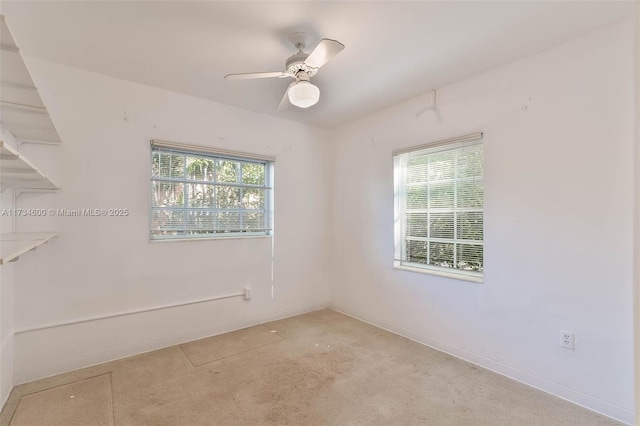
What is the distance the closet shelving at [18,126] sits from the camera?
1.17 meters

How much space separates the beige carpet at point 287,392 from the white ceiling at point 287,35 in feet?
8.47

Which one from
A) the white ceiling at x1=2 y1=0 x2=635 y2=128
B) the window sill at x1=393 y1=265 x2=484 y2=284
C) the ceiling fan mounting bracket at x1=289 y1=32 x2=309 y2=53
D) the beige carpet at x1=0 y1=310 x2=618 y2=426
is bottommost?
the beige carpet at x1=0 y1=310 x2=618 y2=426

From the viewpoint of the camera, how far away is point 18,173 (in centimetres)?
174

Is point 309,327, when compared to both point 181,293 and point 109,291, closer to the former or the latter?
point 181,293

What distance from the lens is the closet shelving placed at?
3.85ft

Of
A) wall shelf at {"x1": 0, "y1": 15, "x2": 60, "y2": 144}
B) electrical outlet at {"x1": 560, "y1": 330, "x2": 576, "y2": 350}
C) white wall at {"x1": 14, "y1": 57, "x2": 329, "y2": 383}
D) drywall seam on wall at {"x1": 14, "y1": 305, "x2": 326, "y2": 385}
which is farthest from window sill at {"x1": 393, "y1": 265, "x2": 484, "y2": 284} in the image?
wall shelf at {"x1": 0, "y1": 15, "x2": 60, "y2": 144}

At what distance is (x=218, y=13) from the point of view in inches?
75.6

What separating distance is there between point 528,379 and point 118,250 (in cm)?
365

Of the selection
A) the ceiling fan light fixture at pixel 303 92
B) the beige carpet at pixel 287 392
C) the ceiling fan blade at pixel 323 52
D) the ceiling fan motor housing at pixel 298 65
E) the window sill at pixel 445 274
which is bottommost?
the beige carpet at pixel 287 392

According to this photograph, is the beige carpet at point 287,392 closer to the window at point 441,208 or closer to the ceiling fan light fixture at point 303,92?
the window at point 441,208

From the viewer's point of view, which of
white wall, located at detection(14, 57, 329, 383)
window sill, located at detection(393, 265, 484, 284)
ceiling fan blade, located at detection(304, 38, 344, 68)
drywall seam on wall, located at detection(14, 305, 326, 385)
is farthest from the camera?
window sill, located at detection(393, 265, 484, 284)

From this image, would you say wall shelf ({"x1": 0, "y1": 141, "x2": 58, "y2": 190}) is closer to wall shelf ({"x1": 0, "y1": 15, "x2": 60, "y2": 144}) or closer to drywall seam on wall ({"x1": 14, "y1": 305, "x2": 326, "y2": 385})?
wall shelf ({"x1": 0, "y1": 15, "x2": 60, "y2": 144})

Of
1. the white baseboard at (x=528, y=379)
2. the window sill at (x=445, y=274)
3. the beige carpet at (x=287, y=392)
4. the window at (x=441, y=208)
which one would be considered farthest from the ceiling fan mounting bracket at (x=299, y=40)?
the white baseboard at (x=528, y=379)

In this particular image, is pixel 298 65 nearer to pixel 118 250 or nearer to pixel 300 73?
pixel 300 73
